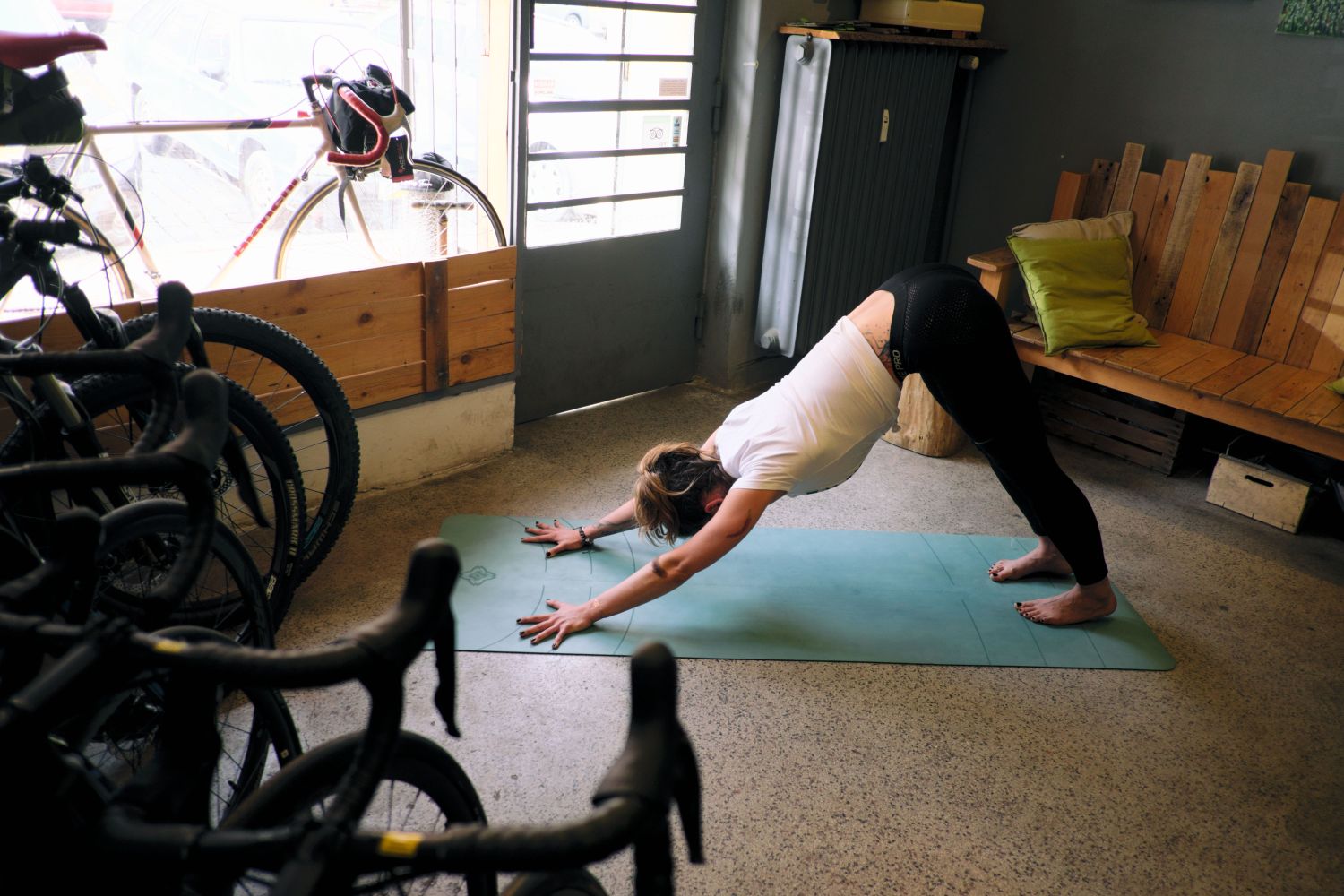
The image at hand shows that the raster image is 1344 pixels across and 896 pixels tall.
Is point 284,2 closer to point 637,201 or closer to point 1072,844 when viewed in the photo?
point 637,201

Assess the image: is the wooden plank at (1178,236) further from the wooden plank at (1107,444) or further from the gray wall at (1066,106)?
the wooden plank at (1107,444)

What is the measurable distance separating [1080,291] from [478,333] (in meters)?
2.07

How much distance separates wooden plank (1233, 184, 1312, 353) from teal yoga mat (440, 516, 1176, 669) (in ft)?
4.40

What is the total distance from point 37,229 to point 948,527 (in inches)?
100

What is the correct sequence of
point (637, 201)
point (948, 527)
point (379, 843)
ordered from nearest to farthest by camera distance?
point (379, 843)
point (948, 527)
point (637, 201)

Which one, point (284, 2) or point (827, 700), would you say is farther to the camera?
point (284, 2)

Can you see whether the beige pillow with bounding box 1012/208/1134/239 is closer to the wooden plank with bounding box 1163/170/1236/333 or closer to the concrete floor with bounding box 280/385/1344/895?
the wooden plank with bounding box 1163/170/1236/333

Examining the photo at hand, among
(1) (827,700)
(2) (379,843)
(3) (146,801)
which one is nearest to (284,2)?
(1) (827,700)

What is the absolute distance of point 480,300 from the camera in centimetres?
313

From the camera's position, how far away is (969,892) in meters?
1.86

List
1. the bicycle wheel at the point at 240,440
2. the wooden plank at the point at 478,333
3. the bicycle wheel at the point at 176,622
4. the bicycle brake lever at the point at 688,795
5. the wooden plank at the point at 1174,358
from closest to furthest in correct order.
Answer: the bicycle brake lever at the point at 688,795, the bicycle wheel at the point at 176,622, the bicycle wheel at the point at 240,440, the wooden plank at the point at 478,333, the wooden plank at the point at 1174,358

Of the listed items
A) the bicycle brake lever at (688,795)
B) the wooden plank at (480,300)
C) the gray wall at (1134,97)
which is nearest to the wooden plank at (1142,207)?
the gray wall at (1134,97)

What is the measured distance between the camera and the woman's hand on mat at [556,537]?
9.27 feet

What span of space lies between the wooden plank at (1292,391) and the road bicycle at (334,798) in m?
2.91
